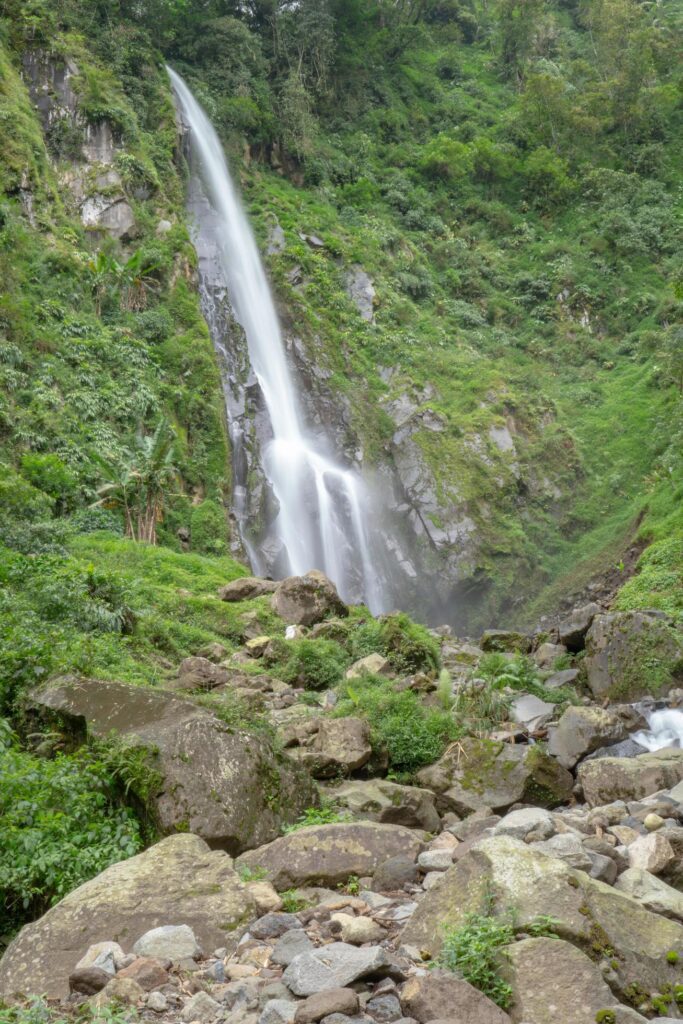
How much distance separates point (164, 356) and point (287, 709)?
16.5 meters

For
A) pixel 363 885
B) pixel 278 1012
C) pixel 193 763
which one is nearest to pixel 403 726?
pixel 193 763

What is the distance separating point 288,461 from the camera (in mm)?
27719

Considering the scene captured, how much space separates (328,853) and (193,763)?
1316 mm

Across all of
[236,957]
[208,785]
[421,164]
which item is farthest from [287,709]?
[421,164]

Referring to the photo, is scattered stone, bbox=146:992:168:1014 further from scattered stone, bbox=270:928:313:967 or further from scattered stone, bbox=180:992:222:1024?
scattered stone, bbox=270:928:313:967

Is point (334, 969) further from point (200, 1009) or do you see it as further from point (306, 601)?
point (306, 601)

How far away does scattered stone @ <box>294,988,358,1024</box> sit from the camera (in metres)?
3.65

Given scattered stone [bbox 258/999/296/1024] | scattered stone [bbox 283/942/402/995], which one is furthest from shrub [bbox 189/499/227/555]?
scattered stone [bbox 258/999/296/1024]

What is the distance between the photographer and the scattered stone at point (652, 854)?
624 centimetres

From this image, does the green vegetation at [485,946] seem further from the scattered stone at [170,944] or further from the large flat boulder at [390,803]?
the large flat boulder at [390,803]

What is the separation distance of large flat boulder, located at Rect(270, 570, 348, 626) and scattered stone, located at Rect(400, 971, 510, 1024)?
13281mm

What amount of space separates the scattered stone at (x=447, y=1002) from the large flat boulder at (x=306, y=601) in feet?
43.6

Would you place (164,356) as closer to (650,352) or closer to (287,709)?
(287,709)

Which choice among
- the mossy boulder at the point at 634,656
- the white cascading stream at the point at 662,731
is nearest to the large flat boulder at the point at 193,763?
the white cascading stream at the point at 662,731
